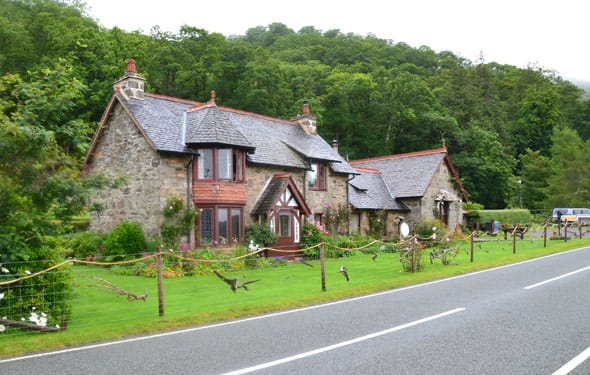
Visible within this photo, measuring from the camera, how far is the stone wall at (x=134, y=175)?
2317 cm

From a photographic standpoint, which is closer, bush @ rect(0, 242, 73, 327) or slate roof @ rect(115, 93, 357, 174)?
bush @ rect(0, 242, 73, 327)

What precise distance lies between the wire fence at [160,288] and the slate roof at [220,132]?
5306 millimetres

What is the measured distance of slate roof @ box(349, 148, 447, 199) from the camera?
3905cm

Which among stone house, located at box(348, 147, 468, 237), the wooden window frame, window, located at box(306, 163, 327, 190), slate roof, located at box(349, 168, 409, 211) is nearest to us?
the wooden window frame

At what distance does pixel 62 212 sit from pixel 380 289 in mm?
8422

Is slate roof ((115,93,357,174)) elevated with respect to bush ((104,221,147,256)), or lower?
elevated

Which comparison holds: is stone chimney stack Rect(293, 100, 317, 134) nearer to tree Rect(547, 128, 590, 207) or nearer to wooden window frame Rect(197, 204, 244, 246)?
wooden window frame Rect(197, 204, 244, 246)

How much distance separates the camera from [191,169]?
→ 79.3 ft

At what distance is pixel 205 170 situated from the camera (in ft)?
80.1

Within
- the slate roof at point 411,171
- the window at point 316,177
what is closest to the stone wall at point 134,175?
the window at point 316,177

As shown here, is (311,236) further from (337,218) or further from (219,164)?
(219,164)

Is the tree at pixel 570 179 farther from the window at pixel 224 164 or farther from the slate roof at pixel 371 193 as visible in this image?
the window at pixel 224 164

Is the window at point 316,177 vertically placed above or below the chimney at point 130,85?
below

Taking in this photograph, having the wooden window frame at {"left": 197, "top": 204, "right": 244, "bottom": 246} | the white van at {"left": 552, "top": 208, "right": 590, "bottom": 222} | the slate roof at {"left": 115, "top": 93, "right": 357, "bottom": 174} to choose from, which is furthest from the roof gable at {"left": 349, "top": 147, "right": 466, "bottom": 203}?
the wooden window frame at {"left": 197, "top": 204, "right": 244, "bottom": 246}
